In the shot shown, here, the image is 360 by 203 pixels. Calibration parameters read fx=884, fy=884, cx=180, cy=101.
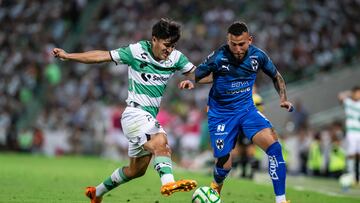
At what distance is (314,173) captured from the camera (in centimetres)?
2422

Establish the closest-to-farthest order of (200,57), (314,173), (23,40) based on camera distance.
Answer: (314,173)
(200,57)
(23,40)

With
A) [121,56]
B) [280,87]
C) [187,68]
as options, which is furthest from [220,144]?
[121,56]

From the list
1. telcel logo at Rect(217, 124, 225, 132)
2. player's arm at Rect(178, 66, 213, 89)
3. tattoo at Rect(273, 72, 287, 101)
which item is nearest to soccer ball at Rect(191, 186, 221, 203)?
player's arm at Rect(178, 66, 213, 89)

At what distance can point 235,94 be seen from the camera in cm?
1193

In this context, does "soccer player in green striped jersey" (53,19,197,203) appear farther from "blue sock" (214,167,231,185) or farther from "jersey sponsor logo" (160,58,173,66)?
"blue sock" (214,167,231,185)

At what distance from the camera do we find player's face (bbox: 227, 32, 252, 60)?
11438mm

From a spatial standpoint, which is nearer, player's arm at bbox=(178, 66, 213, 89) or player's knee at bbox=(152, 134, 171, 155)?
player's knee at bbox=(152, 134, 171, 155)

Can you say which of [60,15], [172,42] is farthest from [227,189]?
[60,15]

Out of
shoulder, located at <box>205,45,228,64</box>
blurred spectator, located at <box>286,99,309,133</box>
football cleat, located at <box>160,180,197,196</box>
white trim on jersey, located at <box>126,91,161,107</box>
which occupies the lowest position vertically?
football cleat, located at <box>160,180,197,196</box>

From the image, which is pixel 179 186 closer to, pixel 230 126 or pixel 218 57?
pixel 230 126

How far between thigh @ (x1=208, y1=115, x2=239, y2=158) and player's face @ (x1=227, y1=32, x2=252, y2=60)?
922 mm

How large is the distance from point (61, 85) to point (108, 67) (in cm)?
181

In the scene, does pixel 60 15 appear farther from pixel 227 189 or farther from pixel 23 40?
pixel 227 189

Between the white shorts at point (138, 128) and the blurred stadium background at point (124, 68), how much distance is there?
16.0m
